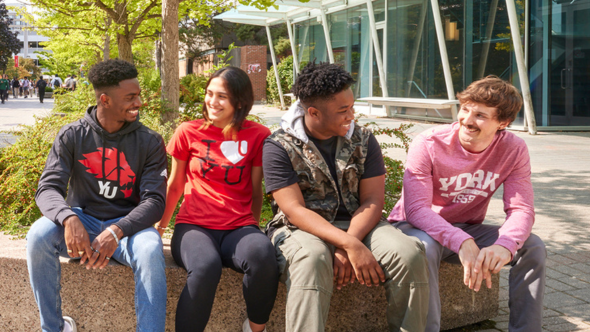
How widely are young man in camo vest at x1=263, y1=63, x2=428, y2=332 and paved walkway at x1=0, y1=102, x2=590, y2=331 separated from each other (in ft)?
3.76

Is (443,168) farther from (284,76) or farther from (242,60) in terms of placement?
(242,60)

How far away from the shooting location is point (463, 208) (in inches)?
124

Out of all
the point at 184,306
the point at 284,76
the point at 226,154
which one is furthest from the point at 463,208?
the point at 284,76

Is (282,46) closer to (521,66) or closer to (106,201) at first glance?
(521,66)

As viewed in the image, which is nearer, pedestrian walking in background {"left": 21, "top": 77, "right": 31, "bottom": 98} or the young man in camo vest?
Result: the young man in camo vest

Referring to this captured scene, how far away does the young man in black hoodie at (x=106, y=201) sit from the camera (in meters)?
2.73

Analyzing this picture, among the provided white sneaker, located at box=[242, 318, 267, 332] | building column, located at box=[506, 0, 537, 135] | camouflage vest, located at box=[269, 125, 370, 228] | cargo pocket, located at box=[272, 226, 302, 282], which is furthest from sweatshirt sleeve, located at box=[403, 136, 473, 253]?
building column, located at box=[506, 0, 537, 135]

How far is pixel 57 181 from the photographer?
297cm

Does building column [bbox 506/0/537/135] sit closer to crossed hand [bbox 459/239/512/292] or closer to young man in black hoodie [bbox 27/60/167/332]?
crossed hand [bbox 459/239/512/292]

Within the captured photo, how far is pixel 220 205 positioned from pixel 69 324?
101 cm

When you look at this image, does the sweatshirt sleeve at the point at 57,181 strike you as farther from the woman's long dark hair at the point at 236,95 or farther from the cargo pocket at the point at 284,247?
the cargo pocket at the point at 284,247

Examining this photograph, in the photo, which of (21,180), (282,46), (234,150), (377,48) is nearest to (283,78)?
(282,46)

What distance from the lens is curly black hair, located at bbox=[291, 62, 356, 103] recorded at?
2.98 meters

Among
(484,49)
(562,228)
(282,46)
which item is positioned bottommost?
(562,228)
